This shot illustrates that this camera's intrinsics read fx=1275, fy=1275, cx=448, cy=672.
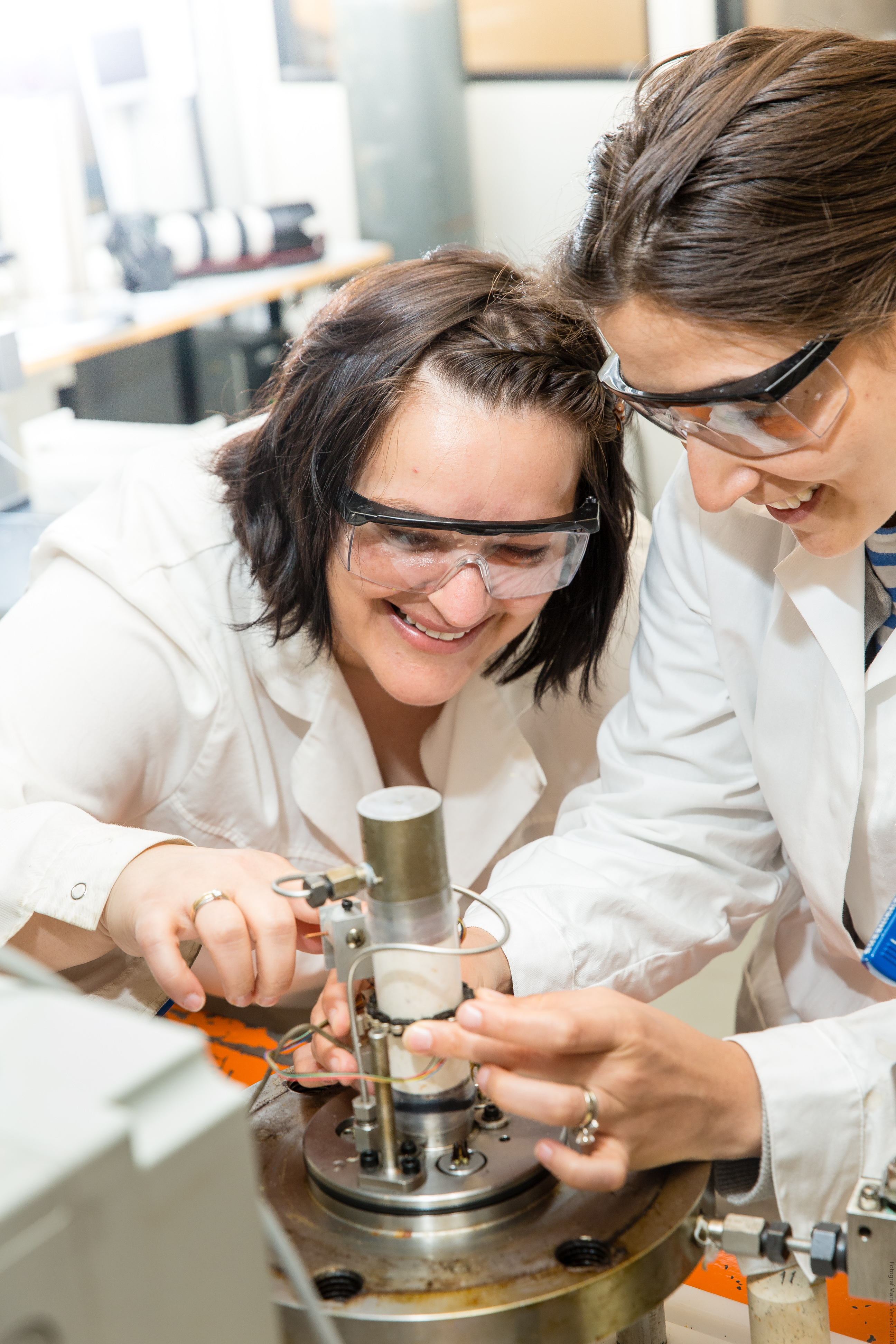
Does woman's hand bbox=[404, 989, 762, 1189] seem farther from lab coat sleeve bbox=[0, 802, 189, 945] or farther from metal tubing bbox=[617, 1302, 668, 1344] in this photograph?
lab coat sleeve bbox=[0, 802, 189, 945]

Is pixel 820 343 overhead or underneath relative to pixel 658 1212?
overhead

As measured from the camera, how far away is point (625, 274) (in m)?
1.05

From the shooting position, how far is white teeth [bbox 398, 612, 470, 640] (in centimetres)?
144

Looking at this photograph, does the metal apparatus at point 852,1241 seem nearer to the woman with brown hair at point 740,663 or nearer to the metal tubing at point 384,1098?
the woman with brown hair at point 740,663

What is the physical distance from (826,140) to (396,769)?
39.9 inches

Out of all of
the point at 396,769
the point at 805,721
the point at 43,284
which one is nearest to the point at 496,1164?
the point at 805,721

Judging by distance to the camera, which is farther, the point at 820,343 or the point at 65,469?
the point at 65,469

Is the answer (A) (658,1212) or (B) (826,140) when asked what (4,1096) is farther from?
(B) (826,140)

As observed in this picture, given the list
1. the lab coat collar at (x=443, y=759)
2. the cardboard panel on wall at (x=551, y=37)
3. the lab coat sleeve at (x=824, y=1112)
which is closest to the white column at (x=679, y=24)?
the cardboard panel on wall at (x=551, y=37)

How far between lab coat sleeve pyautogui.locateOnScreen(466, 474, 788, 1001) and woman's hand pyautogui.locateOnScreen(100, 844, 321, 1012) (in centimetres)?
26

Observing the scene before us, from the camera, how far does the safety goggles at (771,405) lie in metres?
0.99

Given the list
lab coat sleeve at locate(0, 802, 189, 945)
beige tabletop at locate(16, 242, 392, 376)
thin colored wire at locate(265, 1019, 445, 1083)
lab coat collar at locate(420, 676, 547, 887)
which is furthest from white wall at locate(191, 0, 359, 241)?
thin colored wire at locate(265, 1019, 445, 1083)

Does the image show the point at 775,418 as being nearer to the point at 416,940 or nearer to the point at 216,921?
the point at 416,940

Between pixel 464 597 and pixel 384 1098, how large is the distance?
24.0 inches
